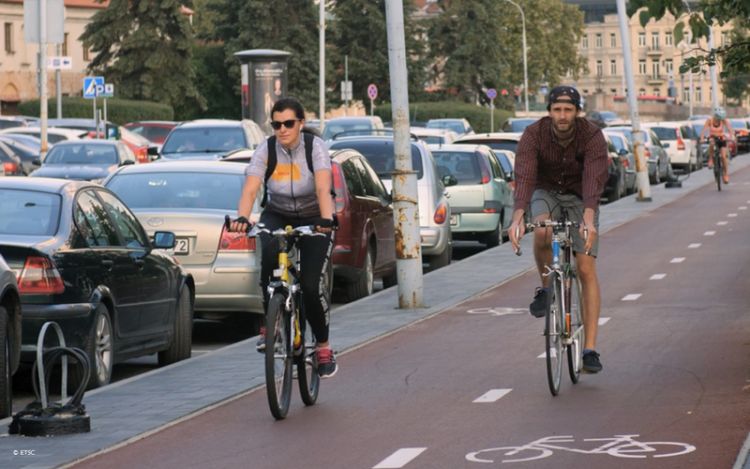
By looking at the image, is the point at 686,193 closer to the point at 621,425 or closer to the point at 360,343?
the point at 360,343

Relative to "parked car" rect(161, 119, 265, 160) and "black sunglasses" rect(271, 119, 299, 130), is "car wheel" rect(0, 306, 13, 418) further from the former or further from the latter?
"parked car" rect(161, 119, 265, 160)

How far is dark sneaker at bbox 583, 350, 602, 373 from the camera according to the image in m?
11.5

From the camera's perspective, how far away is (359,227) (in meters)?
18.4

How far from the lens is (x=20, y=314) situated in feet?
35.1

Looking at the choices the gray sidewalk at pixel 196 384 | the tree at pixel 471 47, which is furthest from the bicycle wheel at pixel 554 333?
the tree at pixel 471 47

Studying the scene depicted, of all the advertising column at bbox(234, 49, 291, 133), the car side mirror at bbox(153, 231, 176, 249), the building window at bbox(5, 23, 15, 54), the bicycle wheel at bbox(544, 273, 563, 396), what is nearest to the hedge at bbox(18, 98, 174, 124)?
the building window at bbox(5, 23, 15, 54)

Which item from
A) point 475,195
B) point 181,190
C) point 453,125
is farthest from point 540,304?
point 453,125

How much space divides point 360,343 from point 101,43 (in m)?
71.1

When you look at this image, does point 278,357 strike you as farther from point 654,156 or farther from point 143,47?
point 143,47

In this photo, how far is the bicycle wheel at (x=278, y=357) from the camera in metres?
9.98

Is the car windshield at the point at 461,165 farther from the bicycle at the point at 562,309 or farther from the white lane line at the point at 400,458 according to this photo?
the white lane line at the point at 400,458

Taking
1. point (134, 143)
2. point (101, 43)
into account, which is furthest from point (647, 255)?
point (101, 43)

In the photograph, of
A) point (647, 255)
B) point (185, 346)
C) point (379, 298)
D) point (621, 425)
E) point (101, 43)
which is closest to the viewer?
point (621, 425)

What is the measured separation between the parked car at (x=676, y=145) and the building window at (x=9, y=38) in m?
48.1
